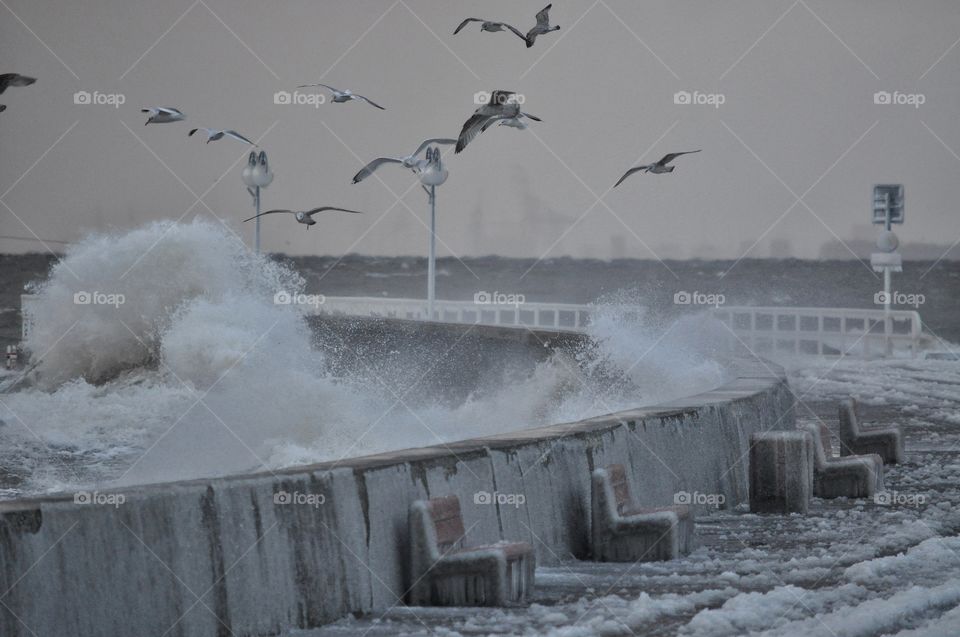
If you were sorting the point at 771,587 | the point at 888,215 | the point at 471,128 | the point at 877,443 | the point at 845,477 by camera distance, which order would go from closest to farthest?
the point at 771,587
the point at 845,477
the point at 877,443
the point at 471,128
the point at 888,215

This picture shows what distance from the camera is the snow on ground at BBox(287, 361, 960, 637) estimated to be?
6.55 metres

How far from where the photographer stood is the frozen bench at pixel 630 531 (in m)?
8.14

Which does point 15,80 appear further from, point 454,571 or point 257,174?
point 257,174

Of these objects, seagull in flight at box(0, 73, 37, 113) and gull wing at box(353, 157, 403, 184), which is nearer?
seagull in flight at box(0, 73, 37, 113)

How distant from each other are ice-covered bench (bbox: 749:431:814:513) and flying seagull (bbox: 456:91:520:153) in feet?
20.1

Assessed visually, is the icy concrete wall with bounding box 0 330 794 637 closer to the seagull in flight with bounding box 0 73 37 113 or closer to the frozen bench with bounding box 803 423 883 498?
the frozen bench with bounding box 803 423 883 498

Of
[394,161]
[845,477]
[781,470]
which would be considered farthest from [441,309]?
[781,470]

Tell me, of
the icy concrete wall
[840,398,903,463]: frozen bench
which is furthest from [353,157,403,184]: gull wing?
the icy concrete wall

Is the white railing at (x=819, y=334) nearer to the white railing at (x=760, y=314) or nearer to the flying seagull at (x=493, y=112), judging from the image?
the white railing at (x=760, y=314)

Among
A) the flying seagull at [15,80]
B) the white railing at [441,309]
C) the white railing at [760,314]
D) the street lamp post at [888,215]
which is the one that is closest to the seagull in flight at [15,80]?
the flying seagull at [15,80]

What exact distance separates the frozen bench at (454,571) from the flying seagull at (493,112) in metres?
8.70

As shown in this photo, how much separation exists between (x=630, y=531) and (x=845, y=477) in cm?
334

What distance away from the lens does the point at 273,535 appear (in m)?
6.32

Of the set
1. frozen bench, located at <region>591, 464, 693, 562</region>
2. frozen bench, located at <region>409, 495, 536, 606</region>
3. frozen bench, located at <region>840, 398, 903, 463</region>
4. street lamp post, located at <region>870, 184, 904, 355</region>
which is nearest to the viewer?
frozen bench, located at <region>409, 495, 536, 606</region>
